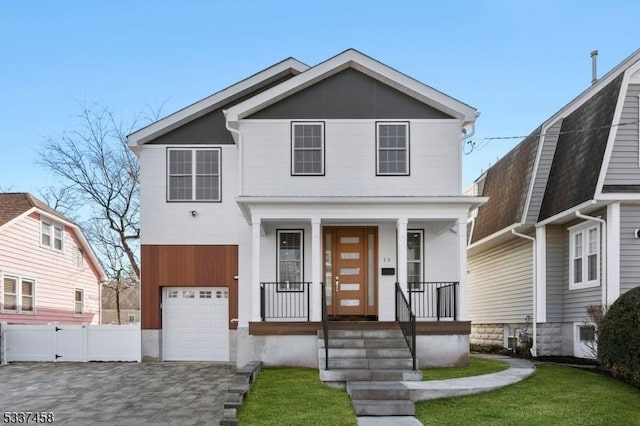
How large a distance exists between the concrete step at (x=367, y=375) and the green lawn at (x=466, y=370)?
0.36 meters

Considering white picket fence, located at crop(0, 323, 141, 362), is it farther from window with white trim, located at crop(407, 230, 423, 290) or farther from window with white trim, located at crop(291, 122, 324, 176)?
window with white trim, located at crop(407, 230, 423, 290)

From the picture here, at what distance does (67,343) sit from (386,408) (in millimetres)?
10544

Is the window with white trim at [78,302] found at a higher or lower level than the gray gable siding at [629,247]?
lower

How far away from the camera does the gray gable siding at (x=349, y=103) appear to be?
44.6 feet

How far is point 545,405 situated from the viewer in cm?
855

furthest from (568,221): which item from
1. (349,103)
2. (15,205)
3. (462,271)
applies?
(15,205)

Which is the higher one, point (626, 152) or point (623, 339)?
point (626, 152)

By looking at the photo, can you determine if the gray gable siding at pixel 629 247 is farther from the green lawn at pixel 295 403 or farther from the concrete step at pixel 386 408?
the green lawn at pixel 295 403

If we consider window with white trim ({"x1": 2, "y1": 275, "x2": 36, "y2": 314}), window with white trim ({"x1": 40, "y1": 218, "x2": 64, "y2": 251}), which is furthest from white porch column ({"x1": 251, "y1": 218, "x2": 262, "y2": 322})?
window with white trim ({"x1": 40, "y1": 218, "x2": 64, "y2": 251})

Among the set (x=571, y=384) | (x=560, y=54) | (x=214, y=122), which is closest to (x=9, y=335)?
(x=214, y=122)

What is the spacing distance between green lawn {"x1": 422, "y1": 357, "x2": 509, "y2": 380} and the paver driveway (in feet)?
12.8

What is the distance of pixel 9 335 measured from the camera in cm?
1552

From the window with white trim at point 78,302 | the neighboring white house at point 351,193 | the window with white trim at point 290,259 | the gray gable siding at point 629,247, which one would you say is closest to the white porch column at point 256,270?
the neighboring white house at point 351,193

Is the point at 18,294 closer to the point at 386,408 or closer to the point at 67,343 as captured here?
the point at 67,343
